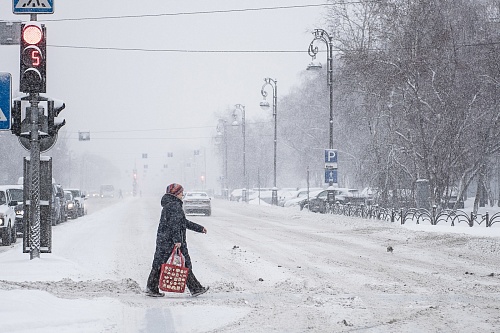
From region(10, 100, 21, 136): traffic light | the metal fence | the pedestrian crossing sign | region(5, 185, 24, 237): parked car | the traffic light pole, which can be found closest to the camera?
the pedestrian crossing sign

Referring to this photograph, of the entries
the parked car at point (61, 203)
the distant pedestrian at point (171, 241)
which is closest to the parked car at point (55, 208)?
the parked car at point (61, 203)

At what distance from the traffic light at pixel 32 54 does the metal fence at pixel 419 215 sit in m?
16.6

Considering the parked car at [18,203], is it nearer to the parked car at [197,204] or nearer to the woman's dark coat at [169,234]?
the woman's dark coat at [169,234]

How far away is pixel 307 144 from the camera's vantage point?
79000 millimetres

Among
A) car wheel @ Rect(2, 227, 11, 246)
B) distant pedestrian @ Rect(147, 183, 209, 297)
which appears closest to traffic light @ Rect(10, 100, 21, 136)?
distant pedestrian @ Rect(147, 183, 209, 297)

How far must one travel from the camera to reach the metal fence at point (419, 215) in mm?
27316

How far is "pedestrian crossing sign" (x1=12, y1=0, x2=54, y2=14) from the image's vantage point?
47.9ft

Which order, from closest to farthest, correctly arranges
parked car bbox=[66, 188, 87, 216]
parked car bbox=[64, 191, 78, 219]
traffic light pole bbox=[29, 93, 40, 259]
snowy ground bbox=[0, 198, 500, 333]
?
snowy ground bbox=[0, 198, 500, 333] < traffic light pole bbox=[29, 93, 40, 259] < parked car bbox=[64, 191, 78, 219] < parked car bbox=[66, 188, 87, 216]

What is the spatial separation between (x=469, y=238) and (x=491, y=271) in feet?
26.2

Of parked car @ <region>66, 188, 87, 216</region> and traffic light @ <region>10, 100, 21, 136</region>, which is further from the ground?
traffic light @ <region>10, 100, 21, 136</region>

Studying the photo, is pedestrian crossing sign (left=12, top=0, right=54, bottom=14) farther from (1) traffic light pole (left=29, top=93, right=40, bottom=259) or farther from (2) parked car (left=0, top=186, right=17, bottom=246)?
(2) parked car (left=0, top=186, right=17, bottom=246)

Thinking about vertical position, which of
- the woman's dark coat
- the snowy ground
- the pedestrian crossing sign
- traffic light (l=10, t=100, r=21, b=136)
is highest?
the pedestrian crossing sign

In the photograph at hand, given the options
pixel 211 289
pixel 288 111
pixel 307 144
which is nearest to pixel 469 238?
pixel 211 289

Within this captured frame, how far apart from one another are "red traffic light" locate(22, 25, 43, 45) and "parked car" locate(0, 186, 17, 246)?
9.82 meters
